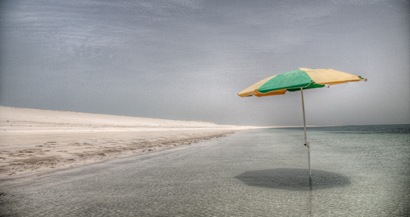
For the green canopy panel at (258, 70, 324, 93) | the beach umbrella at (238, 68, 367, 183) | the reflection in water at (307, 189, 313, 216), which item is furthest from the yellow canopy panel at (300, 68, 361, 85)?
the reflection in water at (307, 189, 313, 216)

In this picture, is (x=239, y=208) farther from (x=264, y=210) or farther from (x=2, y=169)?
(x=2, y=169)

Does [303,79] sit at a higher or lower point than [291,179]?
higher

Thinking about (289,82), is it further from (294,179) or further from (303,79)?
(294,179)

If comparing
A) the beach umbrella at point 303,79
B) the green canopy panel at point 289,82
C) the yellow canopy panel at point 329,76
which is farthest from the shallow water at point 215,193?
the yellow canopy panel at point 329,76

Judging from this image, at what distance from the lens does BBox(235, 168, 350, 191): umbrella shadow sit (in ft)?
21.8

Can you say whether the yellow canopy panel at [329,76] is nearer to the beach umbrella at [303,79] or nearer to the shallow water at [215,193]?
the beach umbrella at [303,79]

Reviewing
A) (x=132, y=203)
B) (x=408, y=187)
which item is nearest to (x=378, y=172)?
(x=408, y=187)

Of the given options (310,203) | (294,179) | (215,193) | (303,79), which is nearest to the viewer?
(310,203)

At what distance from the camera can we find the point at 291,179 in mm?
7453

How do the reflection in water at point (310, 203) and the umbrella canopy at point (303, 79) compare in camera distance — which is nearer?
the reflection in water at point (310, 203)

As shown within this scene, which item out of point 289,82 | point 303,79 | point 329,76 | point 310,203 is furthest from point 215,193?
point 329,76

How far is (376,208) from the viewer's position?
187 inches

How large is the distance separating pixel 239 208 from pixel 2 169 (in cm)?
872

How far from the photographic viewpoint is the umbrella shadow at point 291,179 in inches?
262
